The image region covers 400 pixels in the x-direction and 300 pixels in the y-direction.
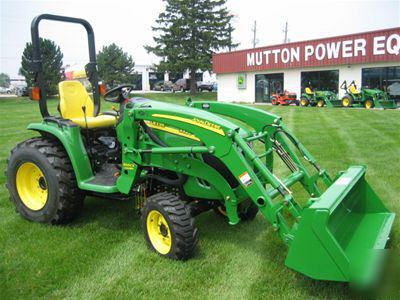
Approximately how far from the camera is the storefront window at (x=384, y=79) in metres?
22.1

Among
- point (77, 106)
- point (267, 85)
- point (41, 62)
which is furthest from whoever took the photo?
point (267, 85)

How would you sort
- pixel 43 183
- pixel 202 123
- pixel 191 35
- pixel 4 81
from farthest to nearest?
1. pixel 4 81
2. pixel 191 35
3. pixel 43 183
4. pixel 202 123

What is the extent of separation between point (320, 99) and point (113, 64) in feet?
90.5

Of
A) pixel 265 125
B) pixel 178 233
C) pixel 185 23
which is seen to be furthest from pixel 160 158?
pixel 185 23

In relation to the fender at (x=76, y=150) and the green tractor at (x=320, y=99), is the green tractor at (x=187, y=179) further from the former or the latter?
the green tractor at (x=320, y=99)

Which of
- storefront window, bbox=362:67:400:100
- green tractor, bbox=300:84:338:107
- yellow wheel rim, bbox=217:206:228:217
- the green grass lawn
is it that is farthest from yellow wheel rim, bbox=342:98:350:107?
yellow wheel rim, bbox=217:206:228:217

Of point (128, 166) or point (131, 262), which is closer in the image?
point (131, 262)

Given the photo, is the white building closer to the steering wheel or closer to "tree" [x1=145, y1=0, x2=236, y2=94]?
"tree" [x1=145, y1=0, x2=236, y2=94]

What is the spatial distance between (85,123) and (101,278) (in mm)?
1821

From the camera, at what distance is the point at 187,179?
3.91 m

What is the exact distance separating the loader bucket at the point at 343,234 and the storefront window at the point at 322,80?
22378mm

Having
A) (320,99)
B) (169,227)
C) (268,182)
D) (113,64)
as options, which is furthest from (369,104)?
(113,64)

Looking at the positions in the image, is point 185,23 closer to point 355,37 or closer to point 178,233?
point 355,37

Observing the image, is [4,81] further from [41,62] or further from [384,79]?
[41,62]
